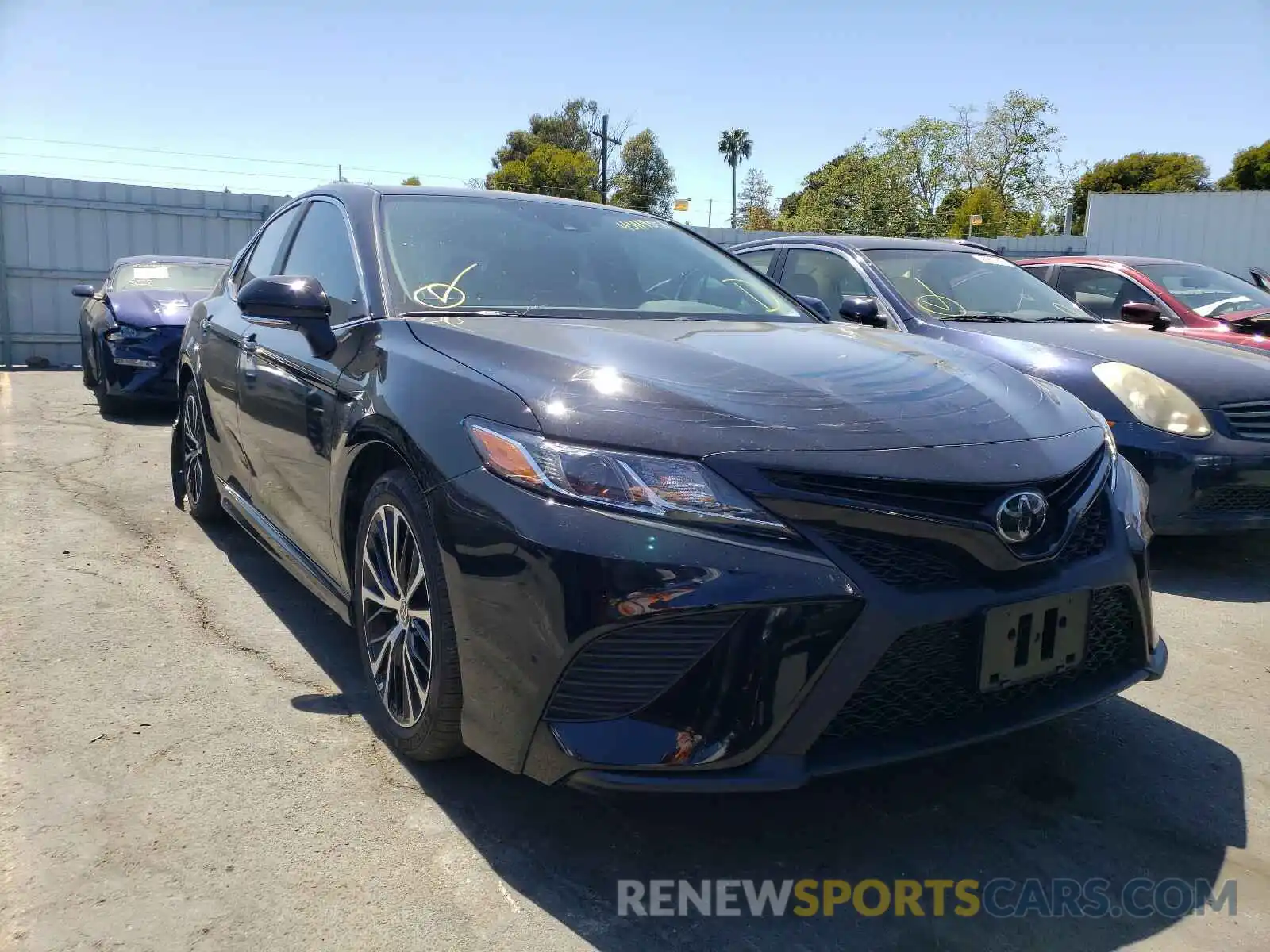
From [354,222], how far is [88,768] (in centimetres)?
174

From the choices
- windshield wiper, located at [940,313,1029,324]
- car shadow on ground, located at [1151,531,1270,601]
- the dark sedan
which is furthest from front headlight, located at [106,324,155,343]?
car shadow on ground, located at [1151,531,1270,601]

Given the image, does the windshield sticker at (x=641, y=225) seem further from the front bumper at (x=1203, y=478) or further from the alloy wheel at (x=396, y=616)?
the front bumper at (x=1203, y=478)

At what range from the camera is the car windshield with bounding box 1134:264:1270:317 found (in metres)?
6.68

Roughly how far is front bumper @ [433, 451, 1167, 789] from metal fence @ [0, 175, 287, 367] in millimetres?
12580

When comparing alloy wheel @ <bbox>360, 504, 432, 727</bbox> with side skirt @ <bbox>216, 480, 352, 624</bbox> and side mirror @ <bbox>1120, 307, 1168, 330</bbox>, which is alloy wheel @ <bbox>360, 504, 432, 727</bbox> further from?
side mirror @ <bbox>1120, 307, 1168, 330</bbox>

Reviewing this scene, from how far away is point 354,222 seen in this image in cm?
319

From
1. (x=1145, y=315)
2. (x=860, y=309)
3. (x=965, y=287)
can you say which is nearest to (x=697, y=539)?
(x=860, y=309)

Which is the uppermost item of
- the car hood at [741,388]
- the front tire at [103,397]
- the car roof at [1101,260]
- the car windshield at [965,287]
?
the car roof at [1101,260]

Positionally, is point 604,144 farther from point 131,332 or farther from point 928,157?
point 131,332

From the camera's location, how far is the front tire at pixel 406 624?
2260 mm

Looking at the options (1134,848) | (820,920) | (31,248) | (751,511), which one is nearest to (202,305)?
(751,511)

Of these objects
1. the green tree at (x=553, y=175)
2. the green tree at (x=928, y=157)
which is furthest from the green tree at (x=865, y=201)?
the green tree at (x=553, y=175)

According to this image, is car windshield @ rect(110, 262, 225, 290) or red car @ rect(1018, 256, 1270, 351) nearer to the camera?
red car @ rect(1018, 256, 1270, 351)

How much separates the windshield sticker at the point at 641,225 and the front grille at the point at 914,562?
203 centimetres
